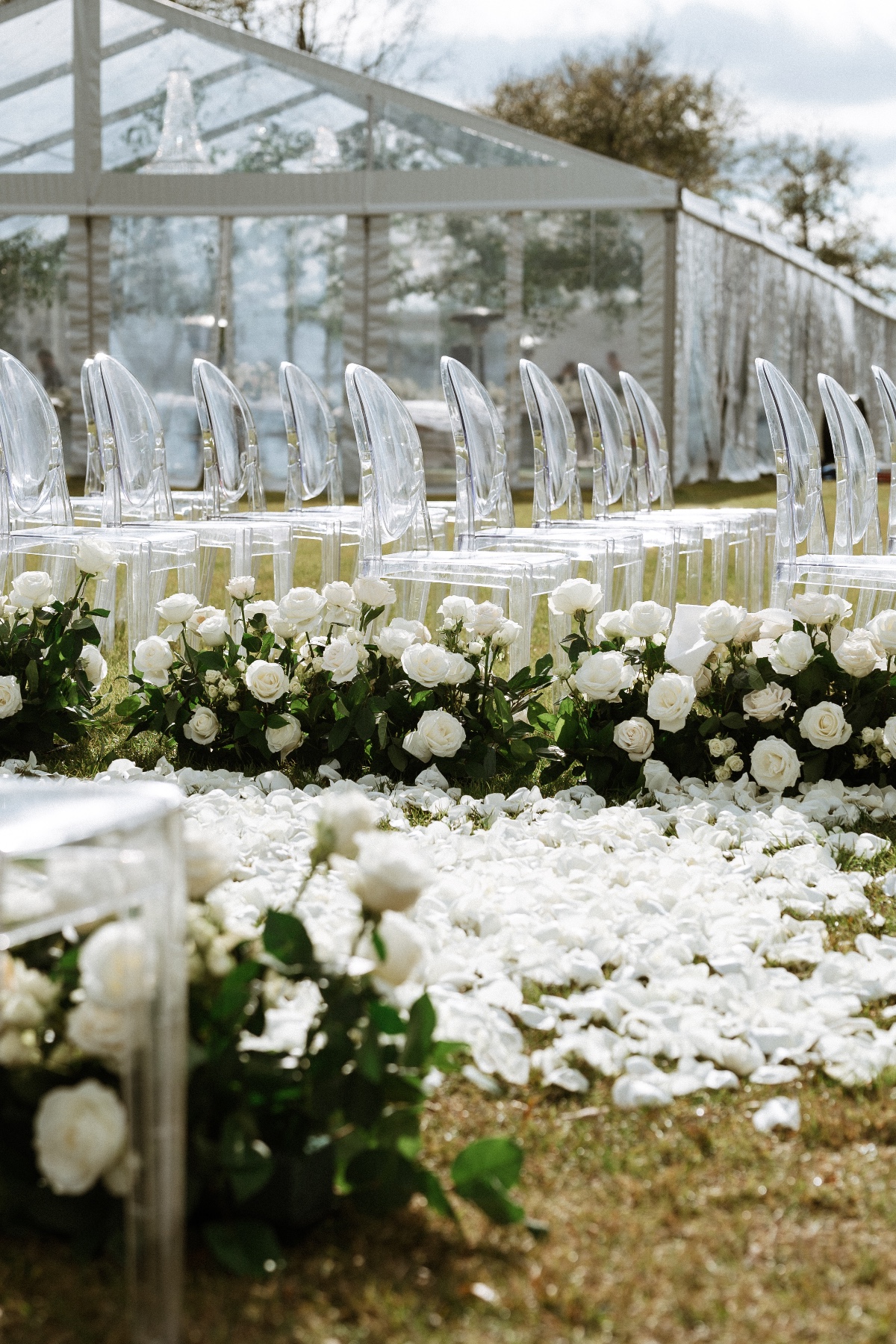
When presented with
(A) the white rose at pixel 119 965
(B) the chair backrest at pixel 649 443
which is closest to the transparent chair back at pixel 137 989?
(A) the white rose at pixel 119 965

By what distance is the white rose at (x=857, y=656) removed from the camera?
2.91m

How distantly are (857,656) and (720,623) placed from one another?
0.29 m

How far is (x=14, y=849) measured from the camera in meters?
1.19

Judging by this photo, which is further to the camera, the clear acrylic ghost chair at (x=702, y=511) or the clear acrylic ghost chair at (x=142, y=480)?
the clear acrylic ghost chair at (x=702, y=511)

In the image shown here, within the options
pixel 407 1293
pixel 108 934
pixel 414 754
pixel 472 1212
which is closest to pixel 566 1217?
pixel 472 1212

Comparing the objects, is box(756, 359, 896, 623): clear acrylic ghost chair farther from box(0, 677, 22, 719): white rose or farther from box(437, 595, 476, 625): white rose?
box(0, 677, 22, 719): white rose

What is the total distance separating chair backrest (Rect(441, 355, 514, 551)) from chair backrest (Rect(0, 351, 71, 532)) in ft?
3.99

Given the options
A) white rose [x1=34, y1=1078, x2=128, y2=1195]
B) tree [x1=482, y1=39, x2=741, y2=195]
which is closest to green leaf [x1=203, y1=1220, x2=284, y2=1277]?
white rose [x1=34, y1=1078, x2=128, y2=1195]

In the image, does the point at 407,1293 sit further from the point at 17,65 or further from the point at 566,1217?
the point at 17,65

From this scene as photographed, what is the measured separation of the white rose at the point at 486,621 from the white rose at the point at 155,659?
2.37ft

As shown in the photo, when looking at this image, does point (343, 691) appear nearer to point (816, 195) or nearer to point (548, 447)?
point (548, 447)

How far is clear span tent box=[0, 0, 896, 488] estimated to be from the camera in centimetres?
1128

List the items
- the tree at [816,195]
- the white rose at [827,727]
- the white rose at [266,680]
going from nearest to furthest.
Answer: the white rose at [827,727]
the white rose at [266,680]
the tree at [816,195]

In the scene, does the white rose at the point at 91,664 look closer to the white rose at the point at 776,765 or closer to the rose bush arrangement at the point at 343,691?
the rose bush arrangement at the point at 343,691
